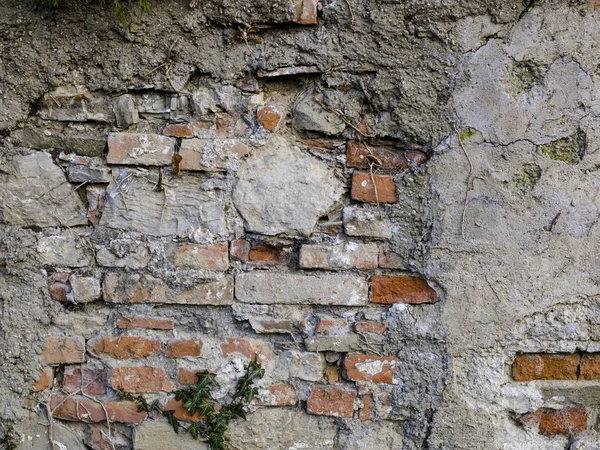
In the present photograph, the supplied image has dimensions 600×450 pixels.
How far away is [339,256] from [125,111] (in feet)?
2.42

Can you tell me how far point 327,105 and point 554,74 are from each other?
0.62 m

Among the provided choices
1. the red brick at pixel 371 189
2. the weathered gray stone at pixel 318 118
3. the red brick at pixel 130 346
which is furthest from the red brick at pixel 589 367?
the red brick at pixel 130 346

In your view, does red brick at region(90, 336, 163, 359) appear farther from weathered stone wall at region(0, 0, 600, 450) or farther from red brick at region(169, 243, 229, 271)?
red brick at region(169, 243, 229, 271)

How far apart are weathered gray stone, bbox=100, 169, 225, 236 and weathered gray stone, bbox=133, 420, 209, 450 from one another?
1.85 ft

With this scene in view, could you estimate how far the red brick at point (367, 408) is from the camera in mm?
1589

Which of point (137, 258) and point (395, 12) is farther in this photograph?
point (137, 258)

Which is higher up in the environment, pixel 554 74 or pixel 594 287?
pixel 554 74

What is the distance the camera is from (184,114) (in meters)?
1.57

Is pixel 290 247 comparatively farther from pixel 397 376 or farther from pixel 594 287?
pixel 594 287

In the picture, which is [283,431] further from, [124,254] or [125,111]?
[125,111]

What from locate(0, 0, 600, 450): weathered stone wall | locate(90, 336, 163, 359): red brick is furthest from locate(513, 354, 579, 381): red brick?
locate(90, 336, 163, 359): red brick

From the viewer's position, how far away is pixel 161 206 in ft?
5.18

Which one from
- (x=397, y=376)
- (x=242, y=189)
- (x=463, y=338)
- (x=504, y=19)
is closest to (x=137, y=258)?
(x=242, y=189)

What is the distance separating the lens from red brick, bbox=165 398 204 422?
1.59 meters
